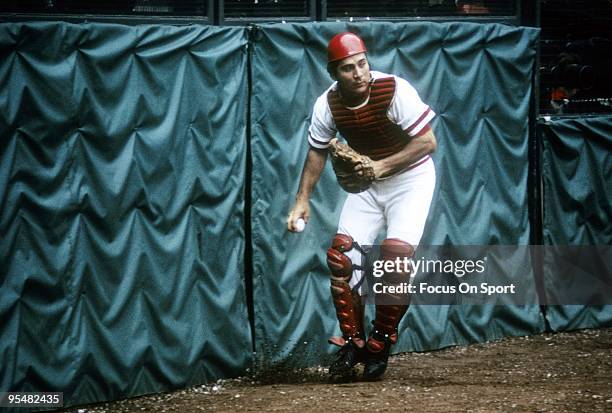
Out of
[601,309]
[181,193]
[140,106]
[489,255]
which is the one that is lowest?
[601,309]

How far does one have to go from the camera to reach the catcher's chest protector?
9492mm

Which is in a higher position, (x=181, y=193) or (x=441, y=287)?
(x=181, y=193)

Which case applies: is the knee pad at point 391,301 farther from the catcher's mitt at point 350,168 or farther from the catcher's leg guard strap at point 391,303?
the catcher's mitt at point 350,168

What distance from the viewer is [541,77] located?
1208 cm

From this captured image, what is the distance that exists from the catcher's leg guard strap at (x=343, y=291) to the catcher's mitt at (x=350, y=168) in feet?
1.65

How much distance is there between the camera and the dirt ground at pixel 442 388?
25.9 ft

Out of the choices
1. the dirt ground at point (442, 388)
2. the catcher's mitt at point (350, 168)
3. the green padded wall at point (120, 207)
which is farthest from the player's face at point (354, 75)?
the dirt ground at point (442, 388)

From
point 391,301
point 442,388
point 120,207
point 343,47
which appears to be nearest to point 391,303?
point 391,301

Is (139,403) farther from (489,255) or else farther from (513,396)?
(489,255)

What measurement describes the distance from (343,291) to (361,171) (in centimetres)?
104

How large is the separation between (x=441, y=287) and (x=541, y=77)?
2.99 m

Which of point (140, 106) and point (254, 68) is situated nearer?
point (140, 106)

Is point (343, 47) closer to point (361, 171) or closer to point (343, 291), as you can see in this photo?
Result: point (361, 171)

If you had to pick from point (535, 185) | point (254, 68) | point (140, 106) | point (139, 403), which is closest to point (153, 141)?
point (140, 106)
